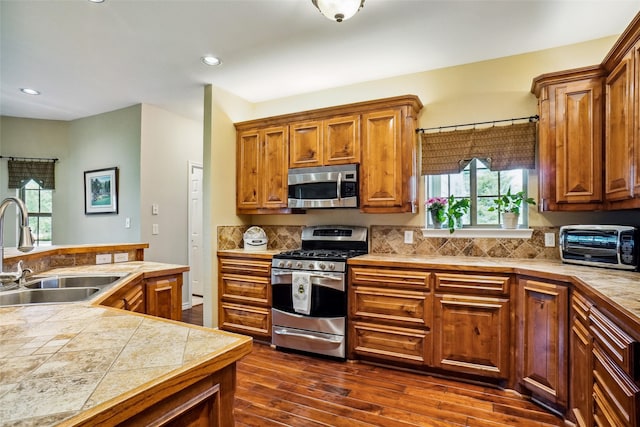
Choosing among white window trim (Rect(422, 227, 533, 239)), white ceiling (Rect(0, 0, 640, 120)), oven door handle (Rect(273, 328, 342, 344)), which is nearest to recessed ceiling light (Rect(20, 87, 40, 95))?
white ceiling (Rect(0, 0, 640, 120))

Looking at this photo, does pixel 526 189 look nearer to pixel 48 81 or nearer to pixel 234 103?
pixel 234 103

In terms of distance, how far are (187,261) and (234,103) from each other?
2.27 meters

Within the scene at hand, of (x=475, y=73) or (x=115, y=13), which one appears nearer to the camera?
(x=115, y=13)

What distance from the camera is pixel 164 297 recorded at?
2.34m

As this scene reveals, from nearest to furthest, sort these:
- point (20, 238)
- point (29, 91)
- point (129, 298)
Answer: point (20, 238) → point (129, 298) → point (29, 91)

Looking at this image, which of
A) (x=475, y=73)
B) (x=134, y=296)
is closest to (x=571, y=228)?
(x=475, y=73)

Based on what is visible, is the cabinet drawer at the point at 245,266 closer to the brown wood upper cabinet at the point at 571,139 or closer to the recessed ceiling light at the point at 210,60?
the recessed ceiling light at the point at 210,60

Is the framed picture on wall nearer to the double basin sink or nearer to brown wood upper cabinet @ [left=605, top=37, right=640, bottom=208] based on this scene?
the double basin sink

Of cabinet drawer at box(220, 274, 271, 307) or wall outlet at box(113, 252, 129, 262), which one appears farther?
cabinet drawer at box(220, 274, 271, 307)

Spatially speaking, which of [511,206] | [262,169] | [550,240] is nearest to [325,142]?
[262,169]

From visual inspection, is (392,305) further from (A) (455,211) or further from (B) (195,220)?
(B) (195,220)

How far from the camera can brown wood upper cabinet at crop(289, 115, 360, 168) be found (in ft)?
10.5

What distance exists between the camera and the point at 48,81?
3.48 m

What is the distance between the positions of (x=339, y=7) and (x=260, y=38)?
0.93 m
